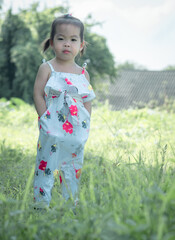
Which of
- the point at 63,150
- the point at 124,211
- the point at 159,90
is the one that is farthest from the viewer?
the point at 159,90

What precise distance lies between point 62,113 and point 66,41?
1.80ft

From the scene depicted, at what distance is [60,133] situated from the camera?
87.3 inches

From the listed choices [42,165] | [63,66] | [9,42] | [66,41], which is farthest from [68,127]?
[9,42]

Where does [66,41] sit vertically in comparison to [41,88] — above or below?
above

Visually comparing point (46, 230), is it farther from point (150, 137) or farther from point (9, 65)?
point (9, 65)

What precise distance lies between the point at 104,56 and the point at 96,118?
11.3m

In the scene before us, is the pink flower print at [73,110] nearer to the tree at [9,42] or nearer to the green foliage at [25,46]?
the green foliage at [25,46]

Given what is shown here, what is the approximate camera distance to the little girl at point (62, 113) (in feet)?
7.30

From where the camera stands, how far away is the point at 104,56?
55.7ft

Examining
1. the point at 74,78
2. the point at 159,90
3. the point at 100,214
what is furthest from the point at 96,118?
the point at 159,90

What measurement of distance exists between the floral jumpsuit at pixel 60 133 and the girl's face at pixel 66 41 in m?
0.14

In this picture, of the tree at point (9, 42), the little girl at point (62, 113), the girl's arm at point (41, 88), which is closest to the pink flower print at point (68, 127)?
the little girl at point (62, 113)

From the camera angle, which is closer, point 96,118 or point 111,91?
point 96,118

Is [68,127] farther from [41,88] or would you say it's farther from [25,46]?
[25,46]
